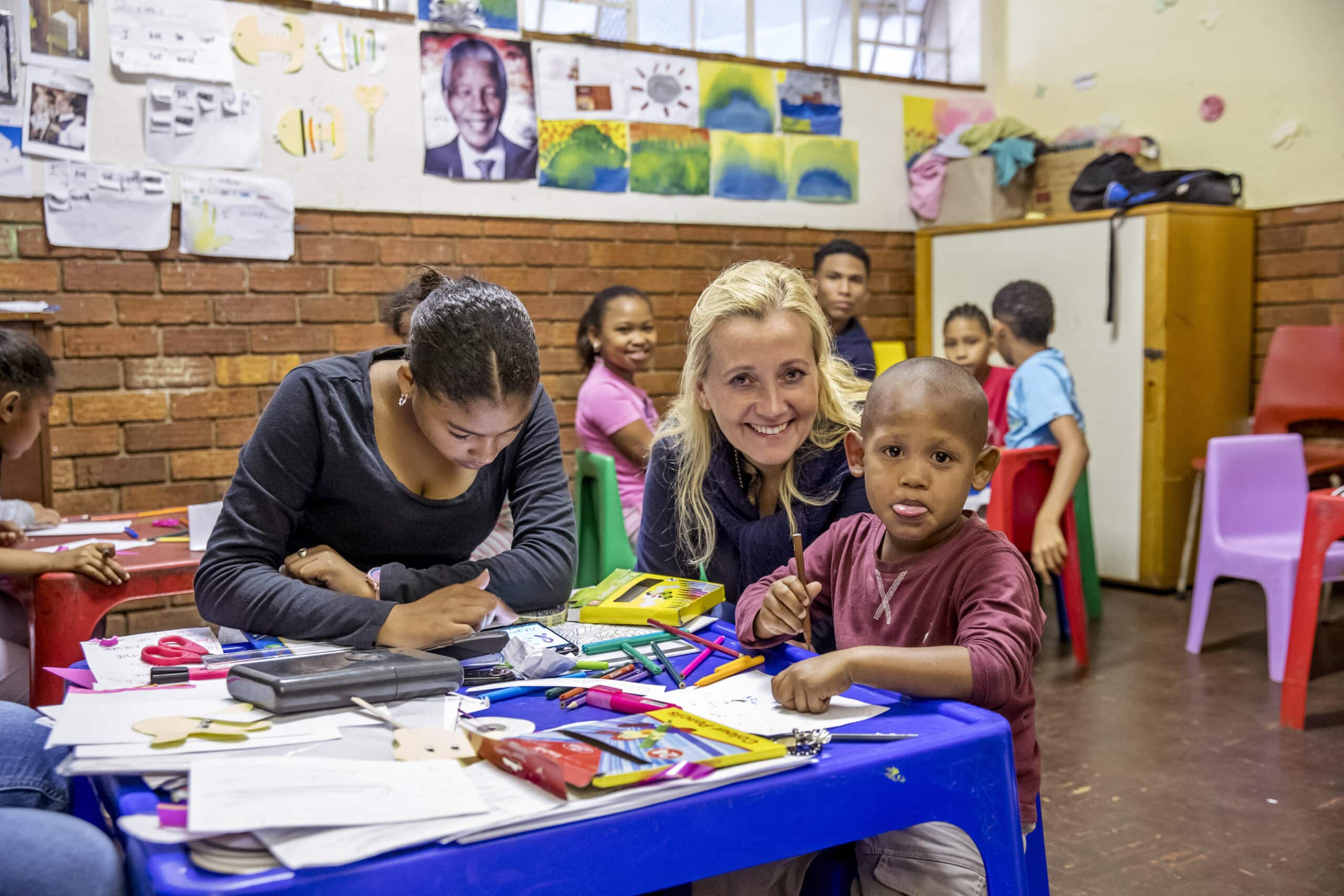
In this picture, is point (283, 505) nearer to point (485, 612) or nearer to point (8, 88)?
point (485, 612)

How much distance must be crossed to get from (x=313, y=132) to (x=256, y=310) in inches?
26.1

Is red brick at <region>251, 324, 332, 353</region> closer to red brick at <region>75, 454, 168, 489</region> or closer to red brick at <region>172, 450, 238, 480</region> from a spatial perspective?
red brick at <region>172, 450, 238, 480</region>

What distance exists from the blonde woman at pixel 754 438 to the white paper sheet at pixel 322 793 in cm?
87

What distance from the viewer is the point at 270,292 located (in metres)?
3.96

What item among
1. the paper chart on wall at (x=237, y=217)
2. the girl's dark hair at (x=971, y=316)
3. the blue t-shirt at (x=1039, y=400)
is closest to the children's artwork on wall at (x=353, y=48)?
the paper chart on wall at (x=237, y=217)

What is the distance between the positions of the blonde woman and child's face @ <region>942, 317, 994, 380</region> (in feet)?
7.87

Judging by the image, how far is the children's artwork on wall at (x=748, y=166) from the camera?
4.89m

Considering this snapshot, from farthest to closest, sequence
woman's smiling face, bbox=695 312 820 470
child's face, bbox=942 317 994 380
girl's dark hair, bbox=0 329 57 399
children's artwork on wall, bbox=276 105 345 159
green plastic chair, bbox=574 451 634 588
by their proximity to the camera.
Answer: child's face, bbox=942 317 994 380
children's artwork on wall, bbox=276 105 345 159
green plastic chair, bbox=574 451 634 588
girl's dark hair, bbox=0 329 57 399
woman's smiling face, bbox=695 312 820 470

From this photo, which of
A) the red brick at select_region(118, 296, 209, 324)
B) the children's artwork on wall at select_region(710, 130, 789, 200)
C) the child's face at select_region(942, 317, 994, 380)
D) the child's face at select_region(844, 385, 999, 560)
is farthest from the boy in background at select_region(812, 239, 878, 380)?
the child's face at select_region(844, 385, 999, 560)

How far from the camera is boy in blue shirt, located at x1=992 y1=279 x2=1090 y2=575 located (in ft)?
11.4

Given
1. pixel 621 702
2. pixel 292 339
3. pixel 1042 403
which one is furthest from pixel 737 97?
pixel 621 702

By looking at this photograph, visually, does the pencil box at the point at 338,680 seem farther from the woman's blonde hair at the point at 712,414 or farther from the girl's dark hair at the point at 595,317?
the girl's dark hair at the point at 595,317

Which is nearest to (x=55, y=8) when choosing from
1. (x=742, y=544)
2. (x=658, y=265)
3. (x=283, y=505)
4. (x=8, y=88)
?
(x=8, y=88)

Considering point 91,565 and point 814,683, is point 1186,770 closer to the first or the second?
point 814,683
